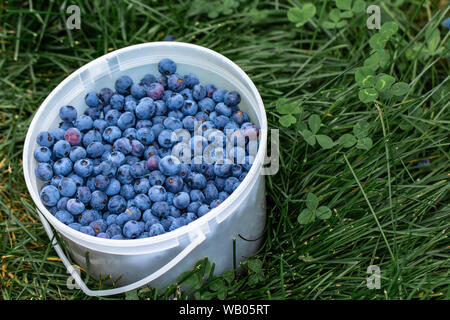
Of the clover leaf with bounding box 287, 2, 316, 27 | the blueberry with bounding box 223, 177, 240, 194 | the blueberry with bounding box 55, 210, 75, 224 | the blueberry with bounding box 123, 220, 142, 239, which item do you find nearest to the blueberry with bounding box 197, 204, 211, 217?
the blueberry with bounding box 223, 177, 240, 194

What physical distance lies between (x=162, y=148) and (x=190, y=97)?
0.25m

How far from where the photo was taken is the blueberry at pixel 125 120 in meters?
1.83

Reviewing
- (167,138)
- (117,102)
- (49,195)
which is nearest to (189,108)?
(167,138)

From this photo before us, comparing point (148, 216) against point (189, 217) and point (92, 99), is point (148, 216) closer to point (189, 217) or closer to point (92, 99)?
point (189, 217)

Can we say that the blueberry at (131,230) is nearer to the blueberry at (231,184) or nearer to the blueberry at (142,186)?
the blueberry at (142,186)

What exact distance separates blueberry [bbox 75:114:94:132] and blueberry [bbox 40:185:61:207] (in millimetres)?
282

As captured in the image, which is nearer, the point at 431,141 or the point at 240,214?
the point at 240,214

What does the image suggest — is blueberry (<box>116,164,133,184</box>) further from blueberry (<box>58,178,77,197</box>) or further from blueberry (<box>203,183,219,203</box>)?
blueberry (<box>203,183,219,203</box>)

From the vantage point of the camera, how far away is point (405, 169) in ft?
6.34

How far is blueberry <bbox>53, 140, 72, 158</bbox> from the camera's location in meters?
1.73

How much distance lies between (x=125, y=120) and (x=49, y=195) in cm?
40
